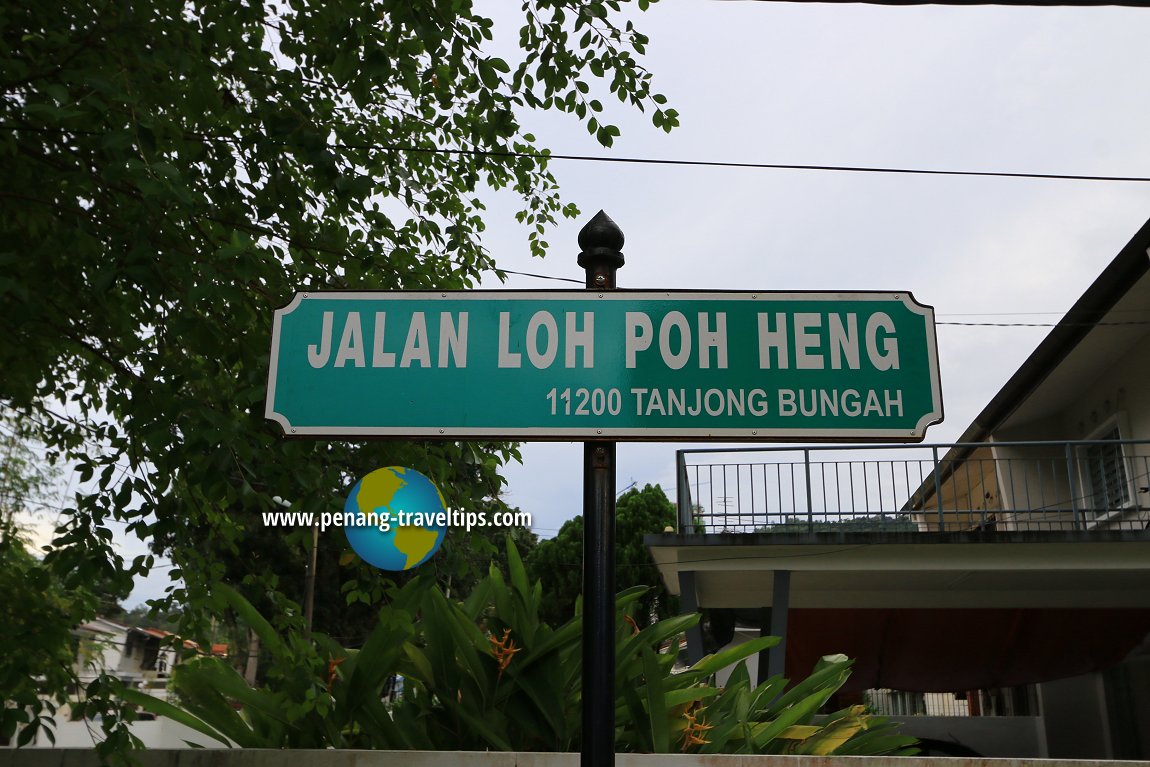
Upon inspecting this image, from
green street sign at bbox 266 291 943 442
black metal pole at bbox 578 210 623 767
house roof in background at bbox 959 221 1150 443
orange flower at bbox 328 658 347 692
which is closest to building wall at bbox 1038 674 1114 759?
house roof in background at bbox 959 221 1150 443

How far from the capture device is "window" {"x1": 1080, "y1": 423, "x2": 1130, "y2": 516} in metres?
11.5

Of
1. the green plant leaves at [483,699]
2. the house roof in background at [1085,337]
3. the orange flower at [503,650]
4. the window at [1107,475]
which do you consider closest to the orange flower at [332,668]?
the green plant leaves at [483,699]

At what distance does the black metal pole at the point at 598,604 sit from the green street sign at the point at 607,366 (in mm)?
105

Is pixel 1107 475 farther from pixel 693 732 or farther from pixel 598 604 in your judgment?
pixel 598 604

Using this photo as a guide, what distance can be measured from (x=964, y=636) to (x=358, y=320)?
38.4 feet

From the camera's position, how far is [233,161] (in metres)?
3.95

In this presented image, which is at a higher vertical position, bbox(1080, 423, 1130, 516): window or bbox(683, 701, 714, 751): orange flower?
bbox(1080, 423, 1130, 516): window

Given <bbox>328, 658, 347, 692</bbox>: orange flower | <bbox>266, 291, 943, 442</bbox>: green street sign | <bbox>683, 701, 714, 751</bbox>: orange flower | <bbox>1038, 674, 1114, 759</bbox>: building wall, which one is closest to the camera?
<bbox>266, 291, 943, 442</bbox>: green street sign

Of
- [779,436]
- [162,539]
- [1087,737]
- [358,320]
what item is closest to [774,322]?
[779,436]

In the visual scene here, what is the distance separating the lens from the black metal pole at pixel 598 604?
2.08m

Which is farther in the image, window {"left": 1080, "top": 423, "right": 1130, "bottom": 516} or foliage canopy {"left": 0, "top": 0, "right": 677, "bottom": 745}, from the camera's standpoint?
window {"left": 1080, "top": 423, "right": 1130, "bottom": 516}

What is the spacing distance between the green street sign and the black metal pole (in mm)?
105

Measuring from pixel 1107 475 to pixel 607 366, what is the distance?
13.0m

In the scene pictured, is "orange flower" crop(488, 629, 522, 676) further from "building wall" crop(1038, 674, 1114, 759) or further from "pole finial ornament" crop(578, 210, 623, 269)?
"building wall" crop(1038, 674, 1114, 759)
